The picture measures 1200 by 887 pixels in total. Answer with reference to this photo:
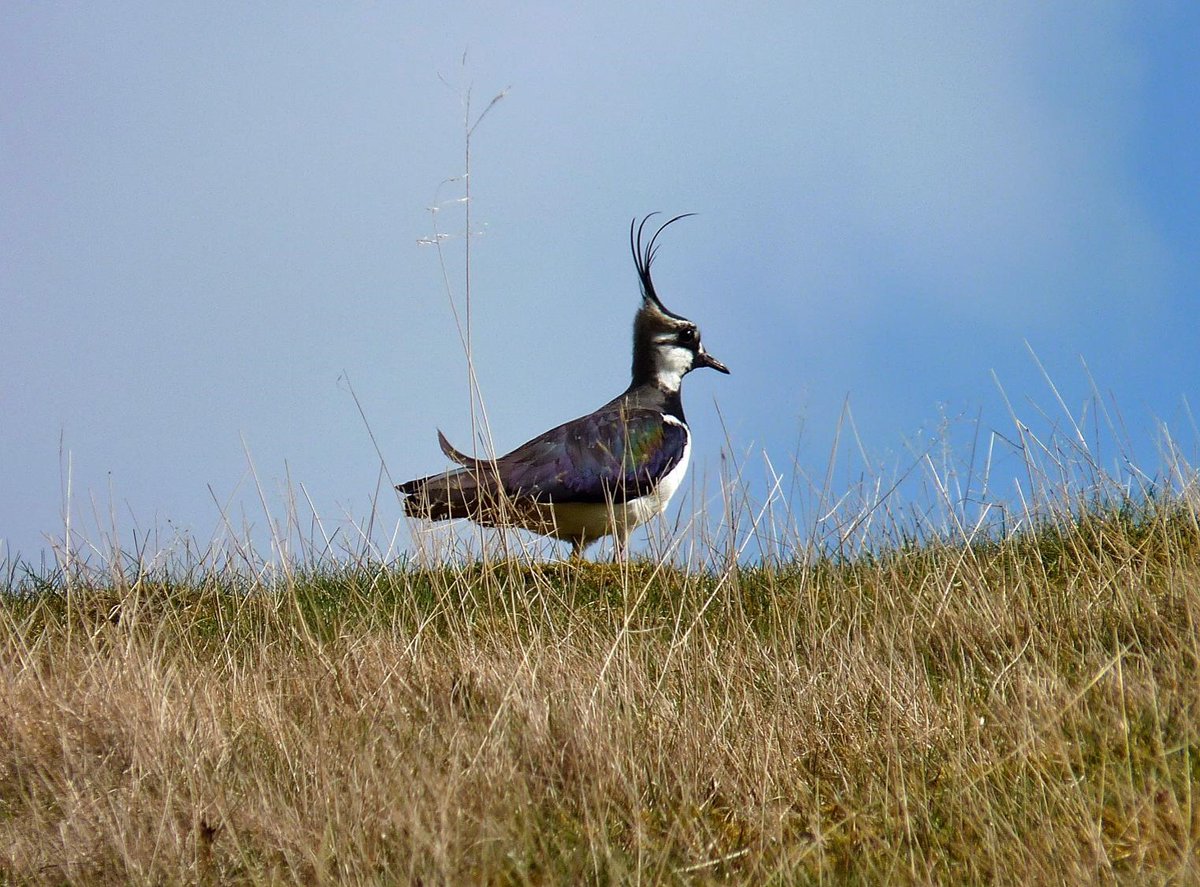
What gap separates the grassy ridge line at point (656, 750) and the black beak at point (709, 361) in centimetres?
376

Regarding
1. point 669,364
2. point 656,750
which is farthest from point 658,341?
point 656,750

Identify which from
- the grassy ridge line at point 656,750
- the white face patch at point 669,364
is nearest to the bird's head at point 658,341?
the white face patch at point 669,364

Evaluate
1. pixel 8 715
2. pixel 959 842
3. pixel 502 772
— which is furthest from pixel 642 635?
pixel 8 715

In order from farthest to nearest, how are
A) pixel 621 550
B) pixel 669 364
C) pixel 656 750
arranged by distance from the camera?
pixel 669 364, pixel 621 550, pixel 656 750

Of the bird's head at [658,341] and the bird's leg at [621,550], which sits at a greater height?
the bird's head at [658,341]

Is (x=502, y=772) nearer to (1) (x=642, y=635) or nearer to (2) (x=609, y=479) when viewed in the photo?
(1) (x=642, y=635)

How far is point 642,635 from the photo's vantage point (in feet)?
18.7

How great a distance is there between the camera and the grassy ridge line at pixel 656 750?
12.0 ft

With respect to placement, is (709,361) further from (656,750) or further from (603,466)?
(656,750)

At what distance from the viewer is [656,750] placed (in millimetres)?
4340

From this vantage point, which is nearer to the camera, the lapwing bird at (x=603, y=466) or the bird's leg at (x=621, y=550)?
the bird's leg at (x=621, y=550)

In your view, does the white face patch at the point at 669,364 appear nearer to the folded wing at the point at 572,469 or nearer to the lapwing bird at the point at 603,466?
the lapwing bird at the point at 603,466

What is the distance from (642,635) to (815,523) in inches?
50.0

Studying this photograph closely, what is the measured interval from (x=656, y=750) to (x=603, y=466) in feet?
13.5
